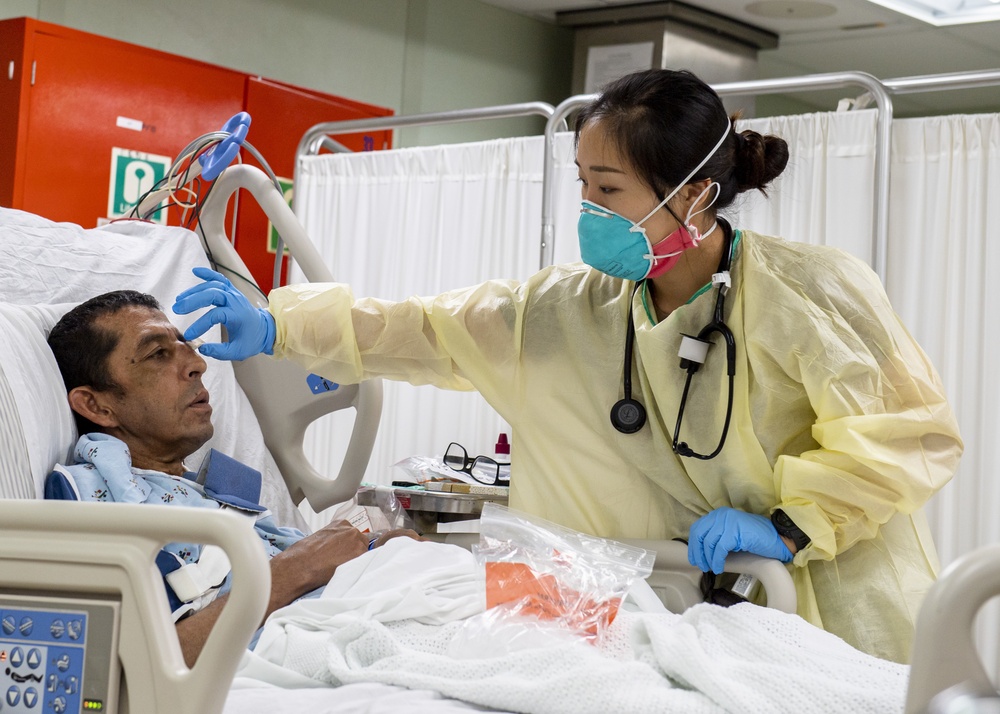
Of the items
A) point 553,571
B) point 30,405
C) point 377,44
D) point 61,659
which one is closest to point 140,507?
point 61,659

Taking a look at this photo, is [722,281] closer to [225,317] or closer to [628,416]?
[628,416]

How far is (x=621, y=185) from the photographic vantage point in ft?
7.15

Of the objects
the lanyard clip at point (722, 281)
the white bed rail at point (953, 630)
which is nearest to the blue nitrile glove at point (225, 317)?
the lanyard clip at point (722, 281)

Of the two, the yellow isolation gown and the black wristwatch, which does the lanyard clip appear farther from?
the black wristwatch

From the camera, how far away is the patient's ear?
2.33m

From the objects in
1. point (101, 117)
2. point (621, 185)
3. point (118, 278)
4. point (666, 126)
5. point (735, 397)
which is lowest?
point (735, 397)

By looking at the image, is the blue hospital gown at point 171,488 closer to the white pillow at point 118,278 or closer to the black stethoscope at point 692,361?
the white pillow at point 118,278

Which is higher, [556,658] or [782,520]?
[782,520]

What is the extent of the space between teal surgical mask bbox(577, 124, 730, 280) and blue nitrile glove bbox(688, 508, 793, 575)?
0.49 metres

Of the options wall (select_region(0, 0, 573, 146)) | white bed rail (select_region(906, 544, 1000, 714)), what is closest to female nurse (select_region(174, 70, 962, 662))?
white bed rail (select_region(906, 544, 1000, 714))

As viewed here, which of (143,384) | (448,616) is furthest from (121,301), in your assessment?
(448,616)

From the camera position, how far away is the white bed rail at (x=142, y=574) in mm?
1151

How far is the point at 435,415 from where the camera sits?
4051 mm

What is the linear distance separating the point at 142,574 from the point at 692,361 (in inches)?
46.8
